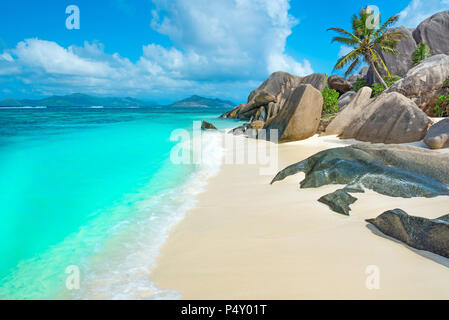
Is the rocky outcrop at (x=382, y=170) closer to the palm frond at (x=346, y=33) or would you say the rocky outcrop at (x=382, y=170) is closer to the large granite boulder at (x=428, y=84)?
the large granite boulder at (x=428, y=84)

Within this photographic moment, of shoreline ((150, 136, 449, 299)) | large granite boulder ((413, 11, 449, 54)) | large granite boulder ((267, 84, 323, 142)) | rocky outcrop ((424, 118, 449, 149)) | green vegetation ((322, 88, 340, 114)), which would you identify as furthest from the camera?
large granite boulder ((413, 11, 449, 54))

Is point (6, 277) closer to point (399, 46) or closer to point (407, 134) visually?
point (407, 134)

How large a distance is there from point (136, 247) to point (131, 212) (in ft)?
4.54

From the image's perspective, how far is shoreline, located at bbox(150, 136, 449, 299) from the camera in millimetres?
1910

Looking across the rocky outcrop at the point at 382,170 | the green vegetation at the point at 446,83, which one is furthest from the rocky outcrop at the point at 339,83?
the rocky outcrop at the point at 382,170

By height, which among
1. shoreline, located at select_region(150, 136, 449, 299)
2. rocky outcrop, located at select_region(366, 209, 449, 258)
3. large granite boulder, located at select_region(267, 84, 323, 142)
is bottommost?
shoreline, located at select_region(150, 136, 449, 299)

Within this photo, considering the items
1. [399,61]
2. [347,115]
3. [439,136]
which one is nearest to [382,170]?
[439,136]

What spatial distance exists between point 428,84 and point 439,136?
655cm

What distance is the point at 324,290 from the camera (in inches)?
73.7

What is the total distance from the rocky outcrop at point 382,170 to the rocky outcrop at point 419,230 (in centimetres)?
99

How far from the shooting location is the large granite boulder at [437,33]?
28500mm

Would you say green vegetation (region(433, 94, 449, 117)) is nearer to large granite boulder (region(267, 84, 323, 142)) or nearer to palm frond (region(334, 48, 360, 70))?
large granite boulder (region(267, 84, 323, 142))

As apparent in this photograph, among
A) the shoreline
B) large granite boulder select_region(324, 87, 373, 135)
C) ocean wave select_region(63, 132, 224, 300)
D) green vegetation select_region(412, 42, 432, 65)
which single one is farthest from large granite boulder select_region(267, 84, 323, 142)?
green vegetation select_region(412, 42, 432, 65)

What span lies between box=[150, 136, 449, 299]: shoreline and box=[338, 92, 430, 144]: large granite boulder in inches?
253
